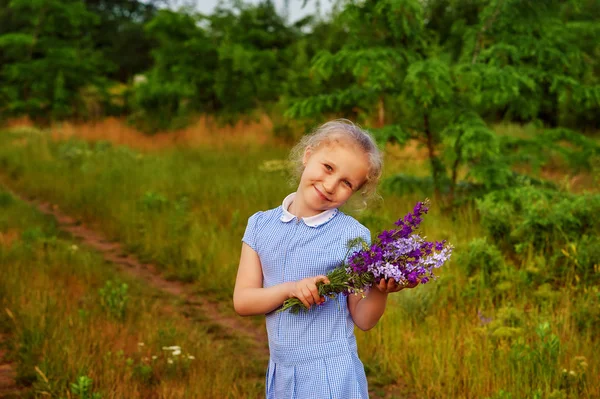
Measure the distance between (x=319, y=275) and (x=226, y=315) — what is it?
12.0 feet

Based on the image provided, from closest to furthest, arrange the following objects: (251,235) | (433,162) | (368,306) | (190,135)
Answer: (368,306) < (251,235) < (433,162) < (190,135)

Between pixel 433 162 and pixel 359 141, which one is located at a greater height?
pixel 359 141

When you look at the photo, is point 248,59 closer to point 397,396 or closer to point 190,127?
point 190,127

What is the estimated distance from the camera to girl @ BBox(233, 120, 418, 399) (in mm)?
2268

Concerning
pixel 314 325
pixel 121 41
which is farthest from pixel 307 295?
pixel 121 41

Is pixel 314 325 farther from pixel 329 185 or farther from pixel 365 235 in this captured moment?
pixel 329 185

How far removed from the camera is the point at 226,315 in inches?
225

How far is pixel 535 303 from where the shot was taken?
191 inches

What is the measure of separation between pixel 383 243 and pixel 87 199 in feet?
27.6

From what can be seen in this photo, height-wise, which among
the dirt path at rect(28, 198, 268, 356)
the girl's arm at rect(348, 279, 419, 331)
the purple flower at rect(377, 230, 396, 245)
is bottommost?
the dirt path at rect(28, 198, 268, 356)

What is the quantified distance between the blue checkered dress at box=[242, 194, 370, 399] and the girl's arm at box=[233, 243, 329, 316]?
7cm

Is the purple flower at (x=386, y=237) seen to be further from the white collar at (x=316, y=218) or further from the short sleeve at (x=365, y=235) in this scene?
the white collar at (x=316, y=218)

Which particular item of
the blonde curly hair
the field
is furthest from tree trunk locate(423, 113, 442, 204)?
the blonde curly hair

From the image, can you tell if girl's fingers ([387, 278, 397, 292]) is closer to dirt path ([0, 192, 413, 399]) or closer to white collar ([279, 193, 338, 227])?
white collar ([279, 193, 338, 227])
